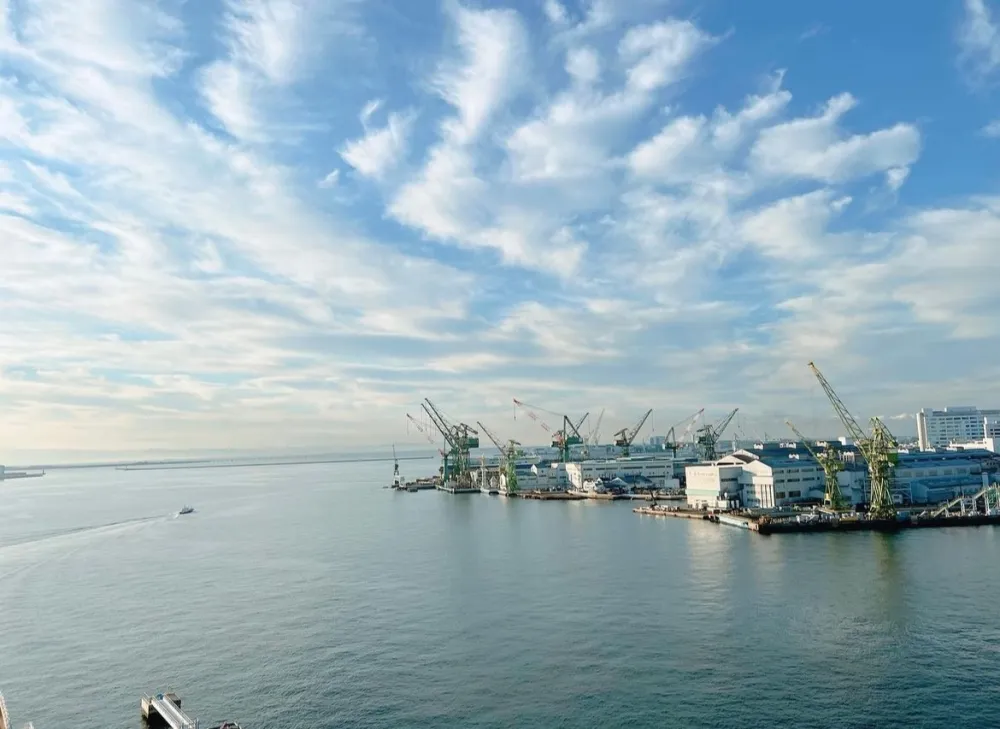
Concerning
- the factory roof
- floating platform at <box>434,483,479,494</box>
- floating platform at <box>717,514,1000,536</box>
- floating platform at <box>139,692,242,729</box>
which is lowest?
floating platform at <box>139,692,242,729</box>

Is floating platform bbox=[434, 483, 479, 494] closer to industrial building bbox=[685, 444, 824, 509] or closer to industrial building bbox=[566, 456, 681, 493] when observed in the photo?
industrial building bbox=[566, 456, 681, 493]

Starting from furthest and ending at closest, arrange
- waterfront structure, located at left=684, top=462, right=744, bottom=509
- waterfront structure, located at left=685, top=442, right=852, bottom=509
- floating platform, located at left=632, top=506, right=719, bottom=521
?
waterfront structure, located at left=684, top=462, right=744, bottom=509
waterfront structure, located at left=685, top=442, right=852, bottom=509
floating platform, located at left=632, top=506, right=719, bottom=521

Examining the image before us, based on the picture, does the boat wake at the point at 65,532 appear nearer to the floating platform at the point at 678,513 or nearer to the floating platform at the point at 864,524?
the floating platform at the point at 678,513

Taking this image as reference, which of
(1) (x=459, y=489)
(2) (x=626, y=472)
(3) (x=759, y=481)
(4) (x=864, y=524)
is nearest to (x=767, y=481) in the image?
(3) (x=759, y=481)

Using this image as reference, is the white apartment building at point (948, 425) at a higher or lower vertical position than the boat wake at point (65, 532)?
higher

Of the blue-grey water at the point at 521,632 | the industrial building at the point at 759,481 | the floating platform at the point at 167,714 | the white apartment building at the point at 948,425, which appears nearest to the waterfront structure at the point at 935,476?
the industrial building at the point at 759,481

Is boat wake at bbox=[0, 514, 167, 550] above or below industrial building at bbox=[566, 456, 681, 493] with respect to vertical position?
below

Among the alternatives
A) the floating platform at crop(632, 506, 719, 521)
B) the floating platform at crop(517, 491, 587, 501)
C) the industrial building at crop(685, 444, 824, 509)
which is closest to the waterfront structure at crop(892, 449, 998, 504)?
the industrial building at crop(685, 444, 824, 509)

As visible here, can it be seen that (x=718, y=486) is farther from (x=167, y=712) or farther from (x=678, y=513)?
(x=167, y=712)

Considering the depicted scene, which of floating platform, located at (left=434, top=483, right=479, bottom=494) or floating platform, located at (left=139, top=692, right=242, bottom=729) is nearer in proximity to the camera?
floating platform, located at (left=139, top=692, right=242, bottom=729)

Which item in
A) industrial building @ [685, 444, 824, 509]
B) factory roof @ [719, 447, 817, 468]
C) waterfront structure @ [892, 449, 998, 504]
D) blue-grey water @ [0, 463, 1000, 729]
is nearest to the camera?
blue-grey water @ [0, 463, 1000, 729]
